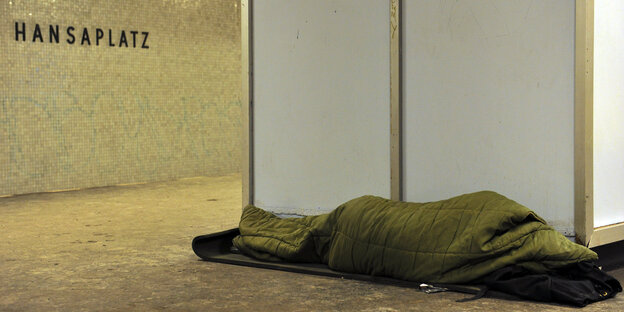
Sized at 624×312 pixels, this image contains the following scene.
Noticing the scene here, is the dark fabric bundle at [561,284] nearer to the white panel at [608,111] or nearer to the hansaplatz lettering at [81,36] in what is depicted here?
the white panel at [608,111]

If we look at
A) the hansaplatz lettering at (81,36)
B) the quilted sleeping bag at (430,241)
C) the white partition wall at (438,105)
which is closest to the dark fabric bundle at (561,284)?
the quilted sleeping bag at (430,241)

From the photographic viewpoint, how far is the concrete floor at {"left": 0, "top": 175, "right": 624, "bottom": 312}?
11.2 ft

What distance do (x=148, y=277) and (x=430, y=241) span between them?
140 cm

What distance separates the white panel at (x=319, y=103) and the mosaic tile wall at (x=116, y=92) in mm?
3457

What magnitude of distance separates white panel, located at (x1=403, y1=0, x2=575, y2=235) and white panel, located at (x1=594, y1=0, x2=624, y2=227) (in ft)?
0.53

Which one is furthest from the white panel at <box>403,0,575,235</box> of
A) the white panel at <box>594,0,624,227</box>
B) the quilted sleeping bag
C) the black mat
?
the black mat

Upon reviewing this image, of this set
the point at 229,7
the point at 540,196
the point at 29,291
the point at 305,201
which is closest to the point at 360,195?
the point at 305,201

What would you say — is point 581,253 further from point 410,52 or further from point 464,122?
point 410,52

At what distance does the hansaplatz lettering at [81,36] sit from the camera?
24.6 ft

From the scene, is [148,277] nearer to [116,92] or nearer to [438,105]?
[438,105]

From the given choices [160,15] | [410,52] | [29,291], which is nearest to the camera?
[29,291]

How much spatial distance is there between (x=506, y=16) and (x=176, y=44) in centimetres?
530

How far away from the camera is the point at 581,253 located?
11.5 feet

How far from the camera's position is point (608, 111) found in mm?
3959
